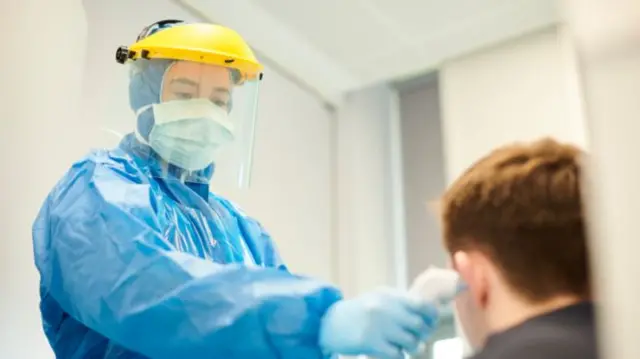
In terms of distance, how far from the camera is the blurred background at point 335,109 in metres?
1.58

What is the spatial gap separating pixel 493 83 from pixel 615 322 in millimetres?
2227

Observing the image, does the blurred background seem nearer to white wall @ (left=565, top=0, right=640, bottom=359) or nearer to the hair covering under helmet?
the hair covering under helmet

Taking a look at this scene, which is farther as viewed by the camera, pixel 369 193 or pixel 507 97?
pixel 369 193

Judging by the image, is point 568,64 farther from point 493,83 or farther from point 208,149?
point 208,149

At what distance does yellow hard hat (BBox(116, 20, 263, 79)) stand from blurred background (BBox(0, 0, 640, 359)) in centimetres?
10

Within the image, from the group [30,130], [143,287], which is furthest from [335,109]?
[143,287]

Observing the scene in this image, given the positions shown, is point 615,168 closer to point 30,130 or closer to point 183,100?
point 183,100

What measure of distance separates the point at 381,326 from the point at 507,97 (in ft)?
5.77

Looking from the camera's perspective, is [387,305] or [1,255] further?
[1,255]

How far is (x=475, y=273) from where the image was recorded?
2.93 feet

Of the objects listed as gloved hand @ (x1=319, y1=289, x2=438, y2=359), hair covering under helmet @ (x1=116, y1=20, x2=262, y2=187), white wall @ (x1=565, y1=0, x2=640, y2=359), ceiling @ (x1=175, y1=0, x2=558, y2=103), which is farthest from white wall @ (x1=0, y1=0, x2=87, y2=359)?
white wall @ (x1=565, y1=0, x2=640, y2=359)

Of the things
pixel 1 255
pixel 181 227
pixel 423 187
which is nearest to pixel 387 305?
pixel 181 227

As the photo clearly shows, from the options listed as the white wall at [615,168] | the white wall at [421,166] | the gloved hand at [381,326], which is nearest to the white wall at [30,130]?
the gloved hand at [381,326]

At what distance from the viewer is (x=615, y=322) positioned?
1.37 ft
